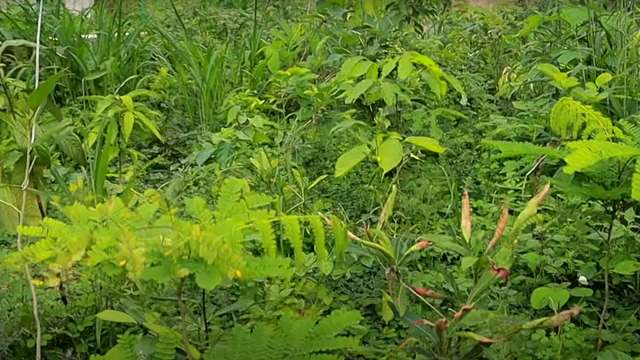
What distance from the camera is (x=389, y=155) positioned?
2938mm

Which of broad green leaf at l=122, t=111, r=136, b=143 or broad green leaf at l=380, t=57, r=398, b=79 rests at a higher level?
broad green leaf at l=380, t=57, r=398, b=79

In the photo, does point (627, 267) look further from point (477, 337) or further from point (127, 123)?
point (127, 123)

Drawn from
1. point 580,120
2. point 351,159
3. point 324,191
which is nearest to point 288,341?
point 580,120

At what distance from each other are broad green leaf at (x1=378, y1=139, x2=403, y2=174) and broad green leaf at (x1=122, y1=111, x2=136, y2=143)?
0.95 metres

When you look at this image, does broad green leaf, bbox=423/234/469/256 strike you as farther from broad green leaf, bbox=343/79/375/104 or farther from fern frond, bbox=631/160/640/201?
broad green leaf, bbox=343/79/375/104

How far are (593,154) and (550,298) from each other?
1.25 feet

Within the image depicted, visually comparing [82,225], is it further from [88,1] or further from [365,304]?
[88,1]

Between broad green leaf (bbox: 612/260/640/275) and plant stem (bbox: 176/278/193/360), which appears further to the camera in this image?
broad green leaf (bbox: 612/260/640/275)

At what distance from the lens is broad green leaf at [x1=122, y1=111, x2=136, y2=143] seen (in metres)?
3.31

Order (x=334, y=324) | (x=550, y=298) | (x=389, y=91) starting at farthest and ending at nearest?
(x=389, y=91)
(x=550, y=298)
(x=334, y=324)

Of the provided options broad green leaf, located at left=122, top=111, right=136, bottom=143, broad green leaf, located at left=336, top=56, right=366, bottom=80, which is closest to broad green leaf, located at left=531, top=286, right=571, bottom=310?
broad green leaf, located at left=336, top=56, right=366, bottom=80

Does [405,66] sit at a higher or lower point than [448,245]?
higher

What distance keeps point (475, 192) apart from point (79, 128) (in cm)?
154

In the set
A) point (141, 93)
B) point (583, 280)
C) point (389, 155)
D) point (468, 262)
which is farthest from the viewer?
point (141, 93)
